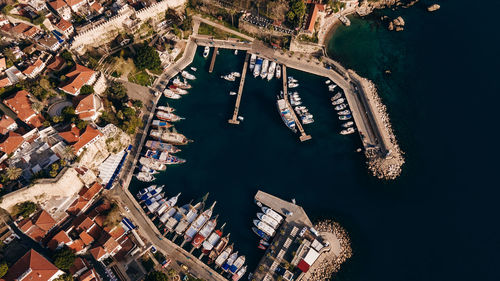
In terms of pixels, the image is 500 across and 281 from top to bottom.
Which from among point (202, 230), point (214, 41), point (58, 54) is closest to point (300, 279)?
point (202, 230)

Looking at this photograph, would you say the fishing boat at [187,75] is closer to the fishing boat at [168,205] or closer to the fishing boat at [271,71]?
the fishing boat at [271,71]

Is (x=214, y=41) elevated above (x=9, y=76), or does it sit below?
above

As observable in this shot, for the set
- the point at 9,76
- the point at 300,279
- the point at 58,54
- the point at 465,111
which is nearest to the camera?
the point at 300,279

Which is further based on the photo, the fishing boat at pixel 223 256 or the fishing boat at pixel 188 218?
the fishing boat at pixel 188 218

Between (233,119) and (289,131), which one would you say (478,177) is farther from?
(233,119)

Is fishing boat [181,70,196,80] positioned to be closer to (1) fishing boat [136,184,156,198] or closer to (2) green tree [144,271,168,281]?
(1) fishing boat [136,184,156,198]

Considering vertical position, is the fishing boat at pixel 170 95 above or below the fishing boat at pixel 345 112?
below

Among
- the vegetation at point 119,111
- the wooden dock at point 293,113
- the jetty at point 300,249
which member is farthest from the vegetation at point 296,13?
the jetty at point 300,249

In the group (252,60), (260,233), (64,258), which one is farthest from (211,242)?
(252,60)
